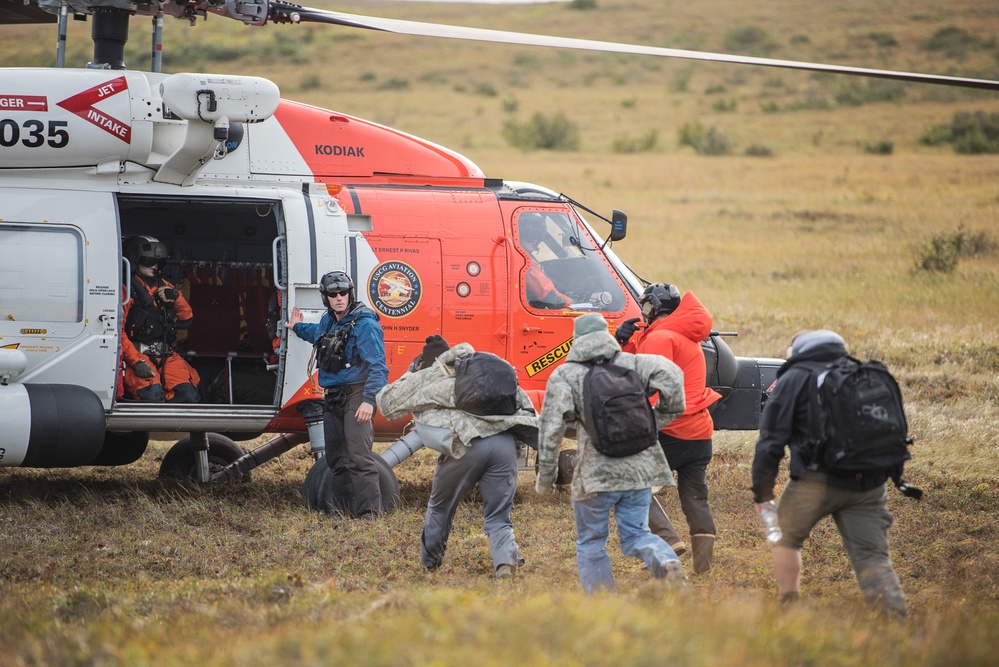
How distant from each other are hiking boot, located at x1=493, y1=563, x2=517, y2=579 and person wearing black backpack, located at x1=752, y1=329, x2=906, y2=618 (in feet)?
5.78

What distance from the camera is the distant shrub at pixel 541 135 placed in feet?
123

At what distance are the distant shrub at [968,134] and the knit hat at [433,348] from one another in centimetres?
3347

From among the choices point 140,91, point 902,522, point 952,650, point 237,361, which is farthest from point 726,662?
point 237,361

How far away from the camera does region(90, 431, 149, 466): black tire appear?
9.88 m

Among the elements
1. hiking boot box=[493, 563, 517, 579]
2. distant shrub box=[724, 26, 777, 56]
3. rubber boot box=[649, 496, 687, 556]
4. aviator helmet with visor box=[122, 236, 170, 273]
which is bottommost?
hiking boot box=[493, 563, 517, 579]

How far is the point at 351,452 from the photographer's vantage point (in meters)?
8.33

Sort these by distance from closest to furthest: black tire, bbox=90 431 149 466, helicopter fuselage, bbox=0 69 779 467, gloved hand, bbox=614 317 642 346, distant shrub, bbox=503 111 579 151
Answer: gloved hand, bbox=614 317 642 346 < helicopter fuselage, bbox=0 69 779 467 < black tire, bbox=90 431 149 466 < distant shrub, bbox=503 111 579 151

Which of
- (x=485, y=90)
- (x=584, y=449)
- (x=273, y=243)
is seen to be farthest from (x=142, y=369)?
(x=485, y=90)

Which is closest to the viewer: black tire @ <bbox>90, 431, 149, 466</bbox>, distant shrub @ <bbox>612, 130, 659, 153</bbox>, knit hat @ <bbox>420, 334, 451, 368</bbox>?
knit hat @ <bbox>420, 334, 451, 368</bbox>

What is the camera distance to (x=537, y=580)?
6914 mm

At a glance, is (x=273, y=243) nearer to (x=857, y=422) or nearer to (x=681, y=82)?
(x=857, y=422)

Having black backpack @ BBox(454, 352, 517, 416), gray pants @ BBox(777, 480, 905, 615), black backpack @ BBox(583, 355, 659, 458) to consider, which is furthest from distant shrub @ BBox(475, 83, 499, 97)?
gray pants @ BBox(777, 480, 905, 615)

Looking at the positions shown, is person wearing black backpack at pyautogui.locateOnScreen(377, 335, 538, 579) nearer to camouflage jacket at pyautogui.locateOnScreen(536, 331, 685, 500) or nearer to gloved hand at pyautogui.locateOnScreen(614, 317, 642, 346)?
camouflage jacket at pyautogui.locateOnScreen(536, 331, 685, 500)

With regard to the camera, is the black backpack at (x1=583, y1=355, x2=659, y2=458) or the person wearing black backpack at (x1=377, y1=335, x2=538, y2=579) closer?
the black backpack at (x1=583, y1=355, x2=659, y2=458)
